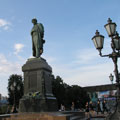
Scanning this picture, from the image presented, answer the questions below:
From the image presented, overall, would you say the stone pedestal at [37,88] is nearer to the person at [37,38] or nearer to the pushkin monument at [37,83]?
the pushkin monument at [37,83]

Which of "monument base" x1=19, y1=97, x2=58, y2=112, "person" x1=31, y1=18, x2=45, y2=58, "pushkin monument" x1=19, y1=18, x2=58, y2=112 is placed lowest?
"monument base" x1=19, y1=97, x2=58, y2=112

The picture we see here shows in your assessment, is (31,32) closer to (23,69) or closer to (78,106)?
(23,69)

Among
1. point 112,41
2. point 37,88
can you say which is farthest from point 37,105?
point 112,41

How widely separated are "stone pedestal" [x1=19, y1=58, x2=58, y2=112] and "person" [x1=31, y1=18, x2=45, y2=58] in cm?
82

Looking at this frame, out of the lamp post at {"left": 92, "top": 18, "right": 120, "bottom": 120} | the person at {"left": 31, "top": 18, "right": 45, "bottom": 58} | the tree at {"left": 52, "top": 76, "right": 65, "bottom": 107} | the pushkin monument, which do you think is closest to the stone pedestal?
the pushkin monument

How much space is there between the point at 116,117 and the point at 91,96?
6677 centimetres

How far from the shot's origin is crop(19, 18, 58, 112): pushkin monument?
37.6 ft

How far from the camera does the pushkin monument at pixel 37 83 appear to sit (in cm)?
1146

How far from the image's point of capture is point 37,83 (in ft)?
39.9

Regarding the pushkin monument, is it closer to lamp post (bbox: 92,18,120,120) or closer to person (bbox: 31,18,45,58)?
person (bbox: 31,18,45,58)

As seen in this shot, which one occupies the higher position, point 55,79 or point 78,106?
point 55,79

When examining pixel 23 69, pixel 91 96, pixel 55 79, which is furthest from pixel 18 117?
pixel 91 96

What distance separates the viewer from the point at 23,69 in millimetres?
12750

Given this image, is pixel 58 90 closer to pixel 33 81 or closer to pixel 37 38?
pixel 37 38
